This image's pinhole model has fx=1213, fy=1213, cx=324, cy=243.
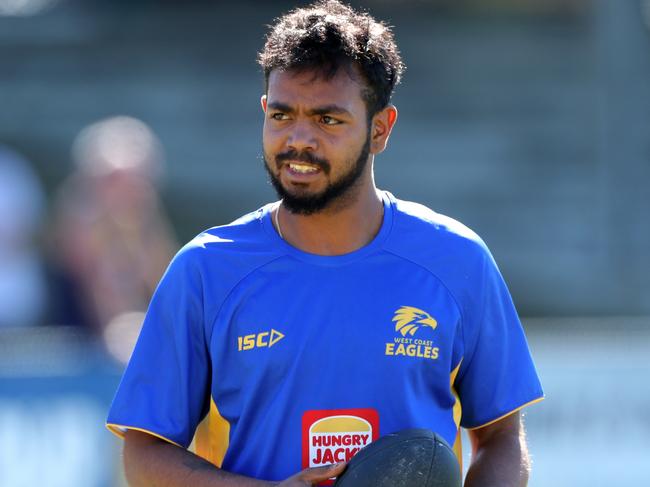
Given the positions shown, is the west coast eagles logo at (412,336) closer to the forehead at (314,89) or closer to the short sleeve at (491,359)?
the short sleeve at (491,359)

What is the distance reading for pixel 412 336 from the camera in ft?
10.5

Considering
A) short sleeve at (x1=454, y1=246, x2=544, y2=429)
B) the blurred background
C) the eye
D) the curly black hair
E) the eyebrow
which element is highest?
the blurred background

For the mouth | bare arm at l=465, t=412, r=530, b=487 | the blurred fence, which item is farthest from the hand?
the blurred fence

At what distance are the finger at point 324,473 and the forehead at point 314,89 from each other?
3.05 ft

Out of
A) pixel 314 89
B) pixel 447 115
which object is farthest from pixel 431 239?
pixel 447 115

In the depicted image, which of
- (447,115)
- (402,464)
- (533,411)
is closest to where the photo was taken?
(402,464)

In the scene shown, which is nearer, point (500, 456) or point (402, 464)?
point (402, 464)

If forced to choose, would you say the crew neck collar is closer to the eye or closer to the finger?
the eye

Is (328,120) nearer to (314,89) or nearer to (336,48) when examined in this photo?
(314,89)

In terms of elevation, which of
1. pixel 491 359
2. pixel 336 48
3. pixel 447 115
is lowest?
pixel 491 359

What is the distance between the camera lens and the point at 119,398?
327 cm

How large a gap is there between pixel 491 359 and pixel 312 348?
1.73ft

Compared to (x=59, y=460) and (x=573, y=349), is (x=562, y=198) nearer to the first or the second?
(x=573, y=349)

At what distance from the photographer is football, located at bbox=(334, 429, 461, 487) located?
2949mm
